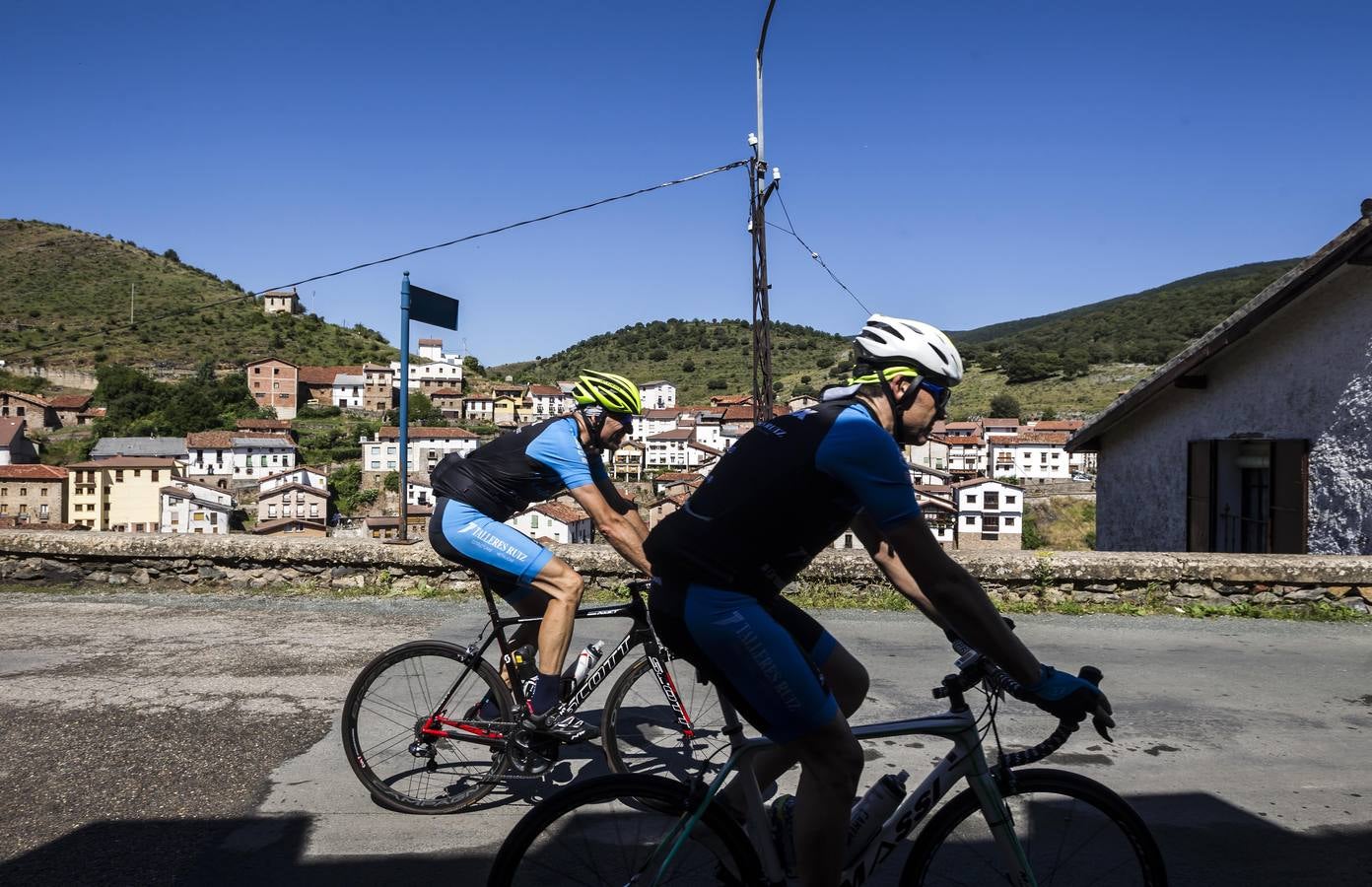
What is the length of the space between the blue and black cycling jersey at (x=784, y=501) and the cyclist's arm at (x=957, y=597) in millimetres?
75

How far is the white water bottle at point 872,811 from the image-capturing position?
7.90 feet

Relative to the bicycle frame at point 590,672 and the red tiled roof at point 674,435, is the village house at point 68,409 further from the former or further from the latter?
the bicycle frame at point 590,672

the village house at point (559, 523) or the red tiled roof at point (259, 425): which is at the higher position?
the red tiled roof at point (259, 425)

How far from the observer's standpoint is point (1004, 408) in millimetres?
105125

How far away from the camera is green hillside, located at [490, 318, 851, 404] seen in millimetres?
120125

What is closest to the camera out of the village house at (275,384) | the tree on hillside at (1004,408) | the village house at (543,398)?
the tree on hillside at (1004,408)

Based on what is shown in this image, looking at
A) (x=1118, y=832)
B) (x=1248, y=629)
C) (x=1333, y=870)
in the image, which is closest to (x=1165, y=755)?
(x=1333, y=870)

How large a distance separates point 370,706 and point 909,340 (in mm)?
2661

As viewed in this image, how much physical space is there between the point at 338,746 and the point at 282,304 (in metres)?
173

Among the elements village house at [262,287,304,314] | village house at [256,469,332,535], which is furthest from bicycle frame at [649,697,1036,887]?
village house at [262,287,304,314]

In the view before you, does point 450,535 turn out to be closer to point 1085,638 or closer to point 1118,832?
point 1118,832

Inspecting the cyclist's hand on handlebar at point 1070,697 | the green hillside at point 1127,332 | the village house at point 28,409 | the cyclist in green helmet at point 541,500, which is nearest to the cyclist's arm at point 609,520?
the cyclist in green helmet at point 541,500

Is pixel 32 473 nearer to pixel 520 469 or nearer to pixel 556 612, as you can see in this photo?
pixel 520 469

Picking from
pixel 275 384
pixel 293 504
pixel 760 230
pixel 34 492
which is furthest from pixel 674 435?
pixel 760 230
